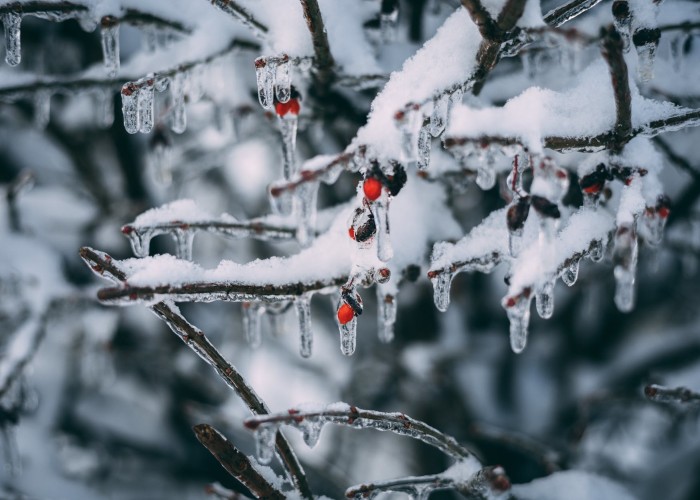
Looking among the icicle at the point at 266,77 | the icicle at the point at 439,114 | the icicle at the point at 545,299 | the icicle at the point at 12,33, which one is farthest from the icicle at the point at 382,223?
the icicle at the point at 12,33

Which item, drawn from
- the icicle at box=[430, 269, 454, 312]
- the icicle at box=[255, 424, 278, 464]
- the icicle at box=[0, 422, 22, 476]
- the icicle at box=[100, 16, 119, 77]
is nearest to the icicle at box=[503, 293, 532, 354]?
the icicle at box=[430, 269, 454, 312]

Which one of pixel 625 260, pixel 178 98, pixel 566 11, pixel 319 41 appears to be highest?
pixel 566 11

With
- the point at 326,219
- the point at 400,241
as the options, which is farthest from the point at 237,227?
the point at 400,241

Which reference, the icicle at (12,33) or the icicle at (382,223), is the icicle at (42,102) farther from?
the icicle at (382,223)

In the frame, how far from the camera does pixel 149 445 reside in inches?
155

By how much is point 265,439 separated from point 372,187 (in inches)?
24.0

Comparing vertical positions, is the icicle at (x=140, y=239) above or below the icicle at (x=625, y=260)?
below

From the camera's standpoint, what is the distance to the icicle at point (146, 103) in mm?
1527

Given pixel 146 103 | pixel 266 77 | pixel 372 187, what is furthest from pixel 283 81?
pixel 372 187

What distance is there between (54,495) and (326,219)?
2.37 metres

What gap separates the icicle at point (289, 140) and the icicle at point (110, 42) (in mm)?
576

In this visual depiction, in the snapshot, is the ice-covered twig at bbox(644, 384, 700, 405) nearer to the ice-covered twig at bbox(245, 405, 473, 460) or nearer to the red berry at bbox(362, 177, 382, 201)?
the ice-covered twig at bbox(245, 405, 473, 460)

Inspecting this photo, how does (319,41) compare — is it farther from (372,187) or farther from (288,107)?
(372,187)

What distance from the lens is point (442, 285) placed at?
4.84ft
